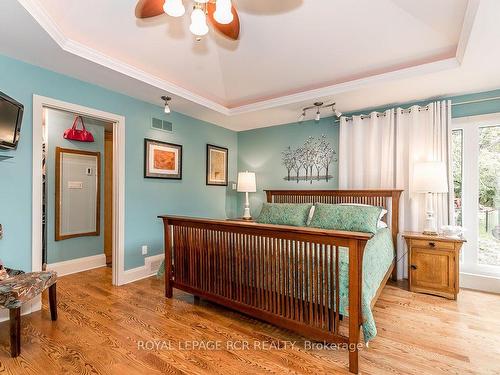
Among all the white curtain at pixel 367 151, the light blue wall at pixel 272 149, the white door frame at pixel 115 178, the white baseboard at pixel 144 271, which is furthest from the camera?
the light blue wall at pixel 272 149

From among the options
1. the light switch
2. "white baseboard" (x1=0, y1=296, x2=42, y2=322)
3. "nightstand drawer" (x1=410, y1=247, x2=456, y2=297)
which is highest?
the light switch

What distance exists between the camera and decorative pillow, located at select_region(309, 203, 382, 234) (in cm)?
280

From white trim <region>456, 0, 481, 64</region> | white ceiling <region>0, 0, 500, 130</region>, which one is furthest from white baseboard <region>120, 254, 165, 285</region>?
white trim <region>456, 0, 481, 64</region>

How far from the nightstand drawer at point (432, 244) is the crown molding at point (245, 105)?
1.81 meters

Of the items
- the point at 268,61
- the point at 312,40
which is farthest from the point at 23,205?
the point at 312,40

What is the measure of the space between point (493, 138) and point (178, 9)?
368cm

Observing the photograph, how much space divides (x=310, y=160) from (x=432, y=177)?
1765 mm

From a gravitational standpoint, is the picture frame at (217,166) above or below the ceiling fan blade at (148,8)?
below

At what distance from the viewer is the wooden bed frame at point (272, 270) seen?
1748 millimetres

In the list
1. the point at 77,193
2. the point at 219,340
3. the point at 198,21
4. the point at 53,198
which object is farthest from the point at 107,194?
the point at 198,21

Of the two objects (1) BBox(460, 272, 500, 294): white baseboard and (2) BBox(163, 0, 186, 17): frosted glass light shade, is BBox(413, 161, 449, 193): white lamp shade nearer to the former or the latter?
(1) BBox(460, 272, 500, 294): white baseboard

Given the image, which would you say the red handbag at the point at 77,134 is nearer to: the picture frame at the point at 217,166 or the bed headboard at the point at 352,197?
the picture frame at the point at 217,166

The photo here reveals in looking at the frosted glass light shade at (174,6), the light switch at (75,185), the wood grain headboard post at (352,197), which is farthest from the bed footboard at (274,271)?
the light switch at (75,185)

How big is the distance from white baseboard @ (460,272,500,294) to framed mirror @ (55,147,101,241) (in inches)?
201
